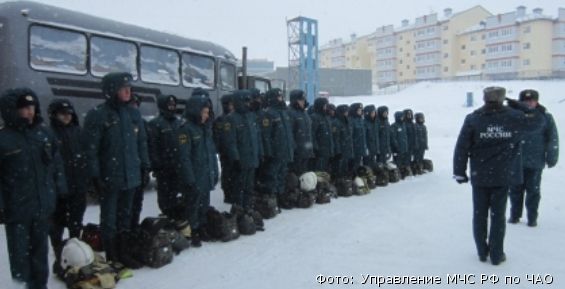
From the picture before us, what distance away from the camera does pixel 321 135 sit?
32.0 feet

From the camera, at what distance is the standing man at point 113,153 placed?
486cm

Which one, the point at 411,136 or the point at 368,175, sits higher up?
the point at 411,136

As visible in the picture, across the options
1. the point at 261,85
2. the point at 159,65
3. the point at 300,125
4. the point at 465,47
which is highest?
the point at 465,47

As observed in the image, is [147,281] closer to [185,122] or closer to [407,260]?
[185,122]

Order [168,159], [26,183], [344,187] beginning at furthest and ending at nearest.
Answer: [344,187] < [168,159] < [26,183]

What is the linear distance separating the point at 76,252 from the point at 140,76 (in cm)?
558

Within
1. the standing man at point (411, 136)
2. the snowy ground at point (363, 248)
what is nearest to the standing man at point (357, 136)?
the snowy ground at point (363, 248)

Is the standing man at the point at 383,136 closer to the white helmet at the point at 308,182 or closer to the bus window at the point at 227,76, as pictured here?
the white helmet at the point at 308,182

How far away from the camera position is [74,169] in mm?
5340

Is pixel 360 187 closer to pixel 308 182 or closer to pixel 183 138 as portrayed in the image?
pixel 308 182

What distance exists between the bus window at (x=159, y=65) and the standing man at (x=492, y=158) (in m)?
6.62

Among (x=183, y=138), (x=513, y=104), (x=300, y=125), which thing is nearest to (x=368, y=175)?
(x=300, y=125)

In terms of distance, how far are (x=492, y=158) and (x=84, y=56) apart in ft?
22.5

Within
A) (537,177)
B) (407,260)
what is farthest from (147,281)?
(537,177)
